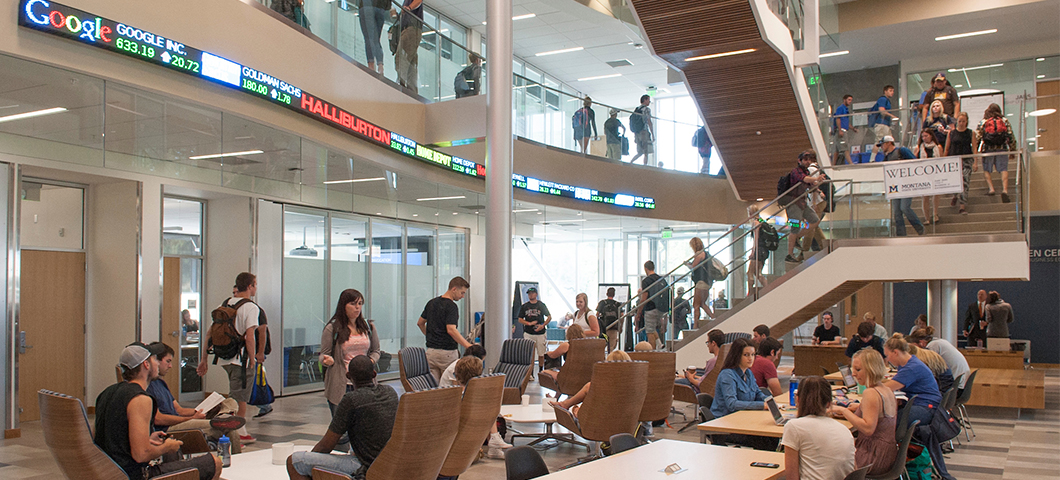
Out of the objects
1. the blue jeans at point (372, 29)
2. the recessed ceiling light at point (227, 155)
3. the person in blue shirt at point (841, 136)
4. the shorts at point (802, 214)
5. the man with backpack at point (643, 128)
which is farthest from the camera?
the man with backpack at point (643, 128)

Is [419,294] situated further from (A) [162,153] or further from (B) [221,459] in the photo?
(B) [221,459]

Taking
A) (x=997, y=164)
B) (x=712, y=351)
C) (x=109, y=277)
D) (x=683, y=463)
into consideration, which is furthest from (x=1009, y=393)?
(x=109, y=277)

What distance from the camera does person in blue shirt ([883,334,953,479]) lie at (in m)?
6.17

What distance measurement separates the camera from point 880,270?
10.3 m

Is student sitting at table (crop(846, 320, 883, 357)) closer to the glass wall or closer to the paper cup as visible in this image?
the glass wall

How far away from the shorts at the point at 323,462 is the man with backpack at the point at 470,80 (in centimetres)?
906

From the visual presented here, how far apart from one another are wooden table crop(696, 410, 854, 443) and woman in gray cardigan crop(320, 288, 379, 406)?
3.12 m

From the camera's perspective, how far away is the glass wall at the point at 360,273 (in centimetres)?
1121

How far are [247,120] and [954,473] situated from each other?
774cm

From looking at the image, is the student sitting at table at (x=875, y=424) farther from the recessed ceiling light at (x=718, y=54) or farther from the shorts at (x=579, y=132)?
the shorts at (x=579, y=132)

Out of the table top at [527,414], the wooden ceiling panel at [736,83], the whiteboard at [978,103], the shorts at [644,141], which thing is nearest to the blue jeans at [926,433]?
the table top at [527,414]

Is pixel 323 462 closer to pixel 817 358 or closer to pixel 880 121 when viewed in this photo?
pixel 817 358

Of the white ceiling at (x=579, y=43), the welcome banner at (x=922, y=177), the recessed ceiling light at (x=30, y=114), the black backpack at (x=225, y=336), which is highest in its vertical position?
the white ceiling at (x=579, y=43)

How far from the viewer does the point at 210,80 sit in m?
7.25
